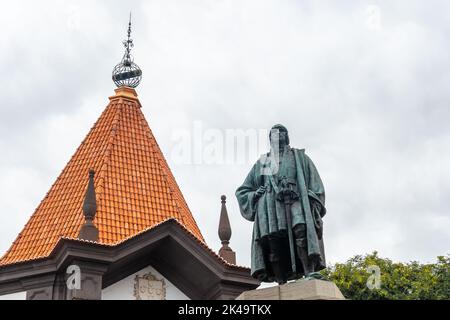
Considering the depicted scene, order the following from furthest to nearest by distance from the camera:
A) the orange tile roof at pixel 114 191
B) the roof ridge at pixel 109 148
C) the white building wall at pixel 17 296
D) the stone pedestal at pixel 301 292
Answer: the roof ridge at pixel 109 148
the orange tile roof at pixel 114 191
the white building wall at pixel 17 296
the stone pedestal at pixel 301 292

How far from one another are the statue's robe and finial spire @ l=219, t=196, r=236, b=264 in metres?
11.0

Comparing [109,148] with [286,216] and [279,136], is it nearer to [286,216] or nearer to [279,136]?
[279,136]

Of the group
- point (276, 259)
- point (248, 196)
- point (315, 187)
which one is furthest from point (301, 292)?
point (248, 196)

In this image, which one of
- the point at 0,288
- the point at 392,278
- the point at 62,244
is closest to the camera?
the point at 62,244

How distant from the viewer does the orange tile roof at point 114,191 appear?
20.3 meters

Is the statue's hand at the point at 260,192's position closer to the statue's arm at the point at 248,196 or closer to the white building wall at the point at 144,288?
the statue's arm at the point at 248,196

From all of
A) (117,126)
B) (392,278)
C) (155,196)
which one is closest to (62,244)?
(155,196)

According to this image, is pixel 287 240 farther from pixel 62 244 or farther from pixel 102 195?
pixel 102 195

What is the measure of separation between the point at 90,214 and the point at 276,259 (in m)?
10.3

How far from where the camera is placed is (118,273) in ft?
64.2

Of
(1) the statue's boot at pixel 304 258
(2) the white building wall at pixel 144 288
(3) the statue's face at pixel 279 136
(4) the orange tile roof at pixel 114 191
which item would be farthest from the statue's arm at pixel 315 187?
(2) the white building wall at pixel 144 288

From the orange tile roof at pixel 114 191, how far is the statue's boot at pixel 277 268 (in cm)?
1016
